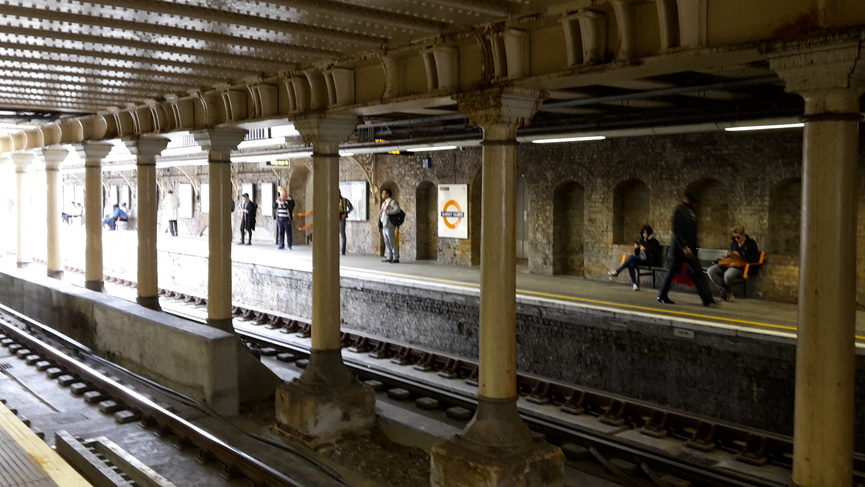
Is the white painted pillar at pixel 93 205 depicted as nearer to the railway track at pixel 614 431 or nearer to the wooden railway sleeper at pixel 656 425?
the railway track at pixel 614 431

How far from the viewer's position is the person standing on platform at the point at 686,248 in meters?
11.9

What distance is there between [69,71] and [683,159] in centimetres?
1044

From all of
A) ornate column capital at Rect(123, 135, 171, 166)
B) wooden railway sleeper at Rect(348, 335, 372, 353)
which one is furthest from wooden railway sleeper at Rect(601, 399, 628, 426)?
ornate column capital at Rect(123, 135, 171, 166)

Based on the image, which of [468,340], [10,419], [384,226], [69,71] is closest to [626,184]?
[468,340]

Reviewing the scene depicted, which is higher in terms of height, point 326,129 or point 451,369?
point 326,129

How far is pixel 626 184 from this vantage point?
15.7 metres

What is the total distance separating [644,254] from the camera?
1420 cm

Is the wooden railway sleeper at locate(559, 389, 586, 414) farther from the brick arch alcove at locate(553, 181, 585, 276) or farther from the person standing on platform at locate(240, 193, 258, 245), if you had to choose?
the person standing on platform at locate(240, 193, 258, 245)

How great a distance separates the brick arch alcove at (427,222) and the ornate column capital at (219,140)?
33.1 ft

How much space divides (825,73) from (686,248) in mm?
7646

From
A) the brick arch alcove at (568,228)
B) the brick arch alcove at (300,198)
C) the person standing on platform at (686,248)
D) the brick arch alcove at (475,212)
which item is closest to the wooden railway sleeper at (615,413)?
the person standing on platform at (686,248)

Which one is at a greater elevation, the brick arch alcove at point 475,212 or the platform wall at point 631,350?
the brick arch alcove at point 475,212

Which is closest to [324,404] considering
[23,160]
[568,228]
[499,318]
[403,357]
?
[499,318]

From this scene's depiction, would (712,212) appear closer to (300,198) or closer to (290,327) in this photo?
(290,327)
